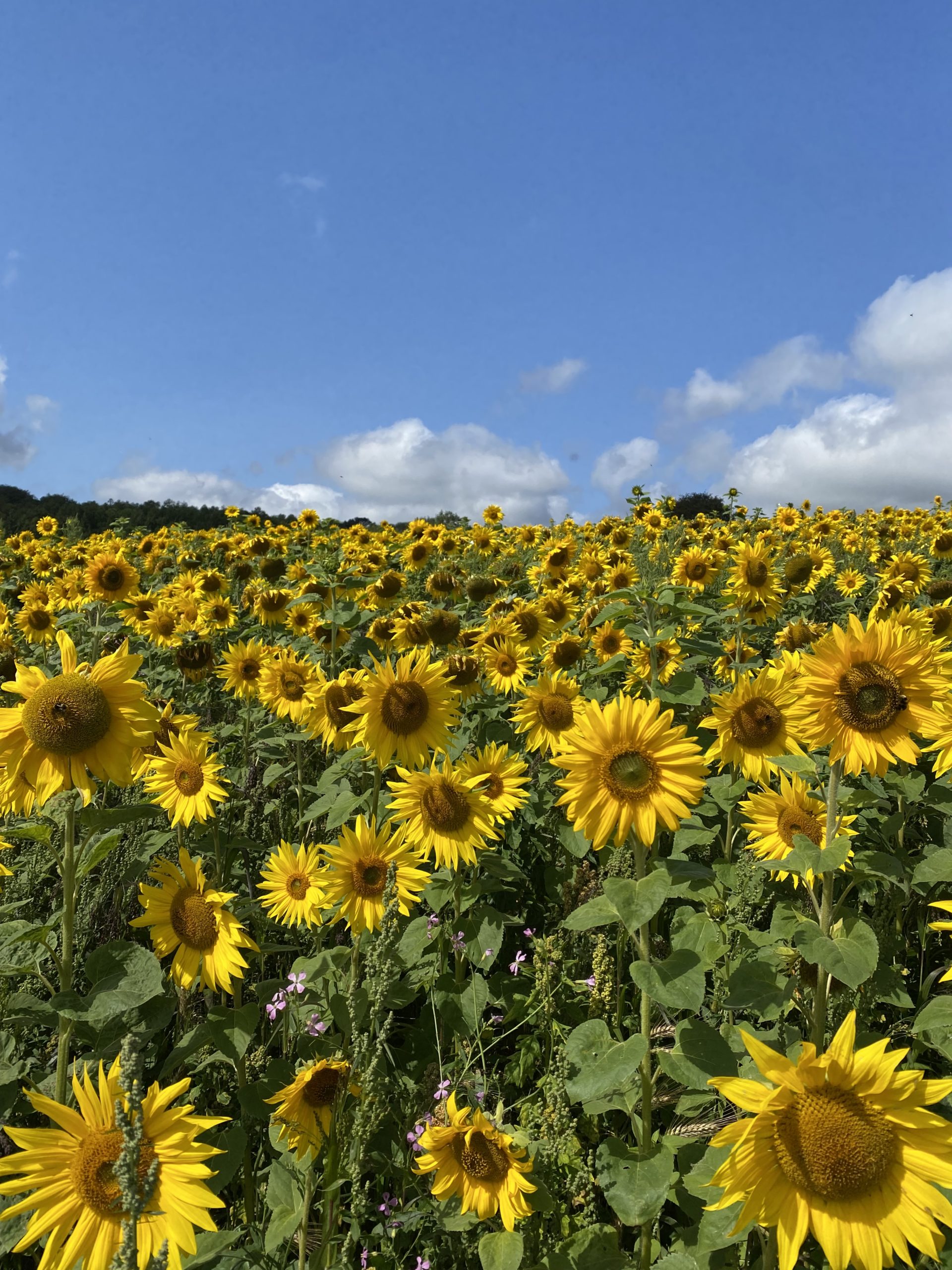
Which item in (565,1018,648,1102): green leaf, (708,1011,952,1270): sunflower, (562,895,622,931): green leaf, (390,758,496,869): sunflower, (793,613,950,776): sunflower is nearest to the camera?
(708,1011,952,1270): sunflower

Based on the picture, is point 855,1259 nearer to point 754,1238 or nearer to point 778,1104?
point 778,1104

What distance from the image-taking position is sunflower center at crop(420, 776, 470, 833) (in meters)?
3.08

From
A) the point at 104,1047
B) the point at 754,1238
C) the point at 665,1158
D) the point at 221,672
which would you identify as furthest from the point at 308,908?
the point at 221,672

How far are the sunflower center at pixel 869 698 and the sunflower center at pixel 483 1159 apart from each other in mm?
1627

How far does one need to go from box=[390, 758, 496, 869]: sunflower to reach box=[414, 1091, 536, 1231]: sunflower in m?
1.02

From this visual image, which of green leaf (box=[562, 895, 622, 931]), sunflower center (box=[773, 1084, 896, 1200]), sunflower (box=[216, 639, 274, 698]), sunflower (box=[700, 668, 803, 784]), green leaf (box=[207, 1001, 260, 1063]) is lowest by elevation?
green leaf (box=[207, 1001, 260, 1063])

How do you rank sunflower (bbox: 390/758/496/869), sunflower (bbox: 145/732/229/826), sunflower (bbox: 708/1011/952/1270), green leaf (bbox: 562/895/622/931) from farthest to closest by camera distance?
sunflower (bbox: 145/732/229/826) < sunflower (bbox: 390/758/496/869) < green leaf (bbox: 562/895/622/931) < sunflower (bbox: 708/1011/952/1270)

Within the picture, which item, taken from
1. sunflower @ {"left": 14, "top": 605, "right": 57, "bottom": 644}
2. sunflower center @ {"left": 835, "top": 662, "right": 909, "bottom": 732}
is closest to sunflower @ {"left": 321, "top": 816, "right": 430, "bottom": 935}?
sunflower center @ {"left": 835, "top": 662, "right": 909, "bottom": 732}

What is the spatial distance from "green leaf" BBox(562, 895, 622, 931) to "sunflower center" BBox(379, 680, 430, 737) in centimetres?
148

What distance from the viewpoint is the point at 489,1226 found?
235cm

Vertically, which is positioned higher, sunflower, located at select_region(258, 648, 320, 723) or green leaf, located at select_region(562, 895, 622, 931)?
sunflower, located at select_region(258, 648, 320, 723)

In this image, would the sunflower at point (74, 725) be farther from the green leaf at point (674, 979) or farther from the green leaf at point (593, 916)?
the green leaf at point (674, 979)

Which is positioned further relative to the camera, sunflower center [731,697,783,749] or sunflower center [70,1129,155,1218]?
sunflower center [731,697,783,749]

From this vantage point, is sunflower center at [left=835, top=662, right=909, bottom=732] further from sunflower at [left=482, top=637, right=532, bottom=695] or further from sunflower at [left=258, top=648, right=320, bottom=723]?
sunflower at [left=258, top=648, right=320, bottom=723]
